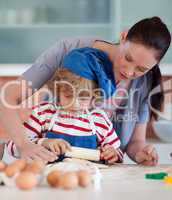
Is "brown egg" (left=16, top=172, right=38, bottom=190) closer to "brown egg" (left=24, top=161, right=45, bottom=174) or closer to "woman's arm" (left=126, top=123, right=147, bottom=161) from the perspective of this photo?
"brown egg" (left=24, top=161, right=45, bottom=174)

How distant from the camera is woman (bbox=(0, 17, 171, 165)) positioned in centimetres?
154

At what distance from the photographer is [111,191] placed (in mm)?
1132

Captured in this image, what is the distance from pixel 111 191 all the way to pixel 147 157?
0.43m

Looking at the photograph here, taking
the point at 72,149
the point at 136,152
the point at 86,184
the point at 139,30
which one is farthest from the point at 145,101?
the point at 86,184

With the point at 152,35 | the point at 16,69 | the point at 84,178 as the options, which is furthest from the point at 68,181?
the point at 16,69

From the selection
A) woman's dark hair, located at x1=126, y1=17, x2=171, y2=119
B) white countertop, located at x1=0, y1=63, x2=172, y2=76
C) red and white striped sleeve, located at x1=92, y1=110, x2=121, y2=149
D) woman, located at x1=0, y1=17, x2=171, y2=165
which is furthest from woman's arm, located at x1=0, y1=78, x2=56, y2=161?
white countertop, located at x1=0, y1=63, x2=172, y2=76

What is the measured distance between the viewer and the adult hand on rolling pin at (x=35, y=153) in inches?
54.6

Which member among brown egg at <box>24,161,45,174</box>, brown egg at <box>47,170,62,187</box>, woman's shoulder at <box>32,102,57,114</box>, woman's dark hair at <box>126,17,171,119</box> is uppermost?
woman's dark hair at <box>126,17,171,119</box>

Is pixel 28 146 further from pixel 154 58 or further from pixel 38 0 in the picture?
pixel 38 0

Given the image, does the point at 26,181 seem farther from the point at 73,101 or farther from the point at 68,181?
the point at 73,101

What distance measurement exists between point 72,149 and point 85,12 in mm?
1815

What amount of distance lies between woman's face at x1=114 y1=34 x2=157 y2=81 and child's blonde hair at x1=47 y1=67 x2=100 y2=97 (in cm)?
12

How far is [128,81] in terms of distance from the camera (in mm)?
1788

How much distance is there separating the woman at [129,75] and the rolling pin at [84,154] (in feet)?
0.27
